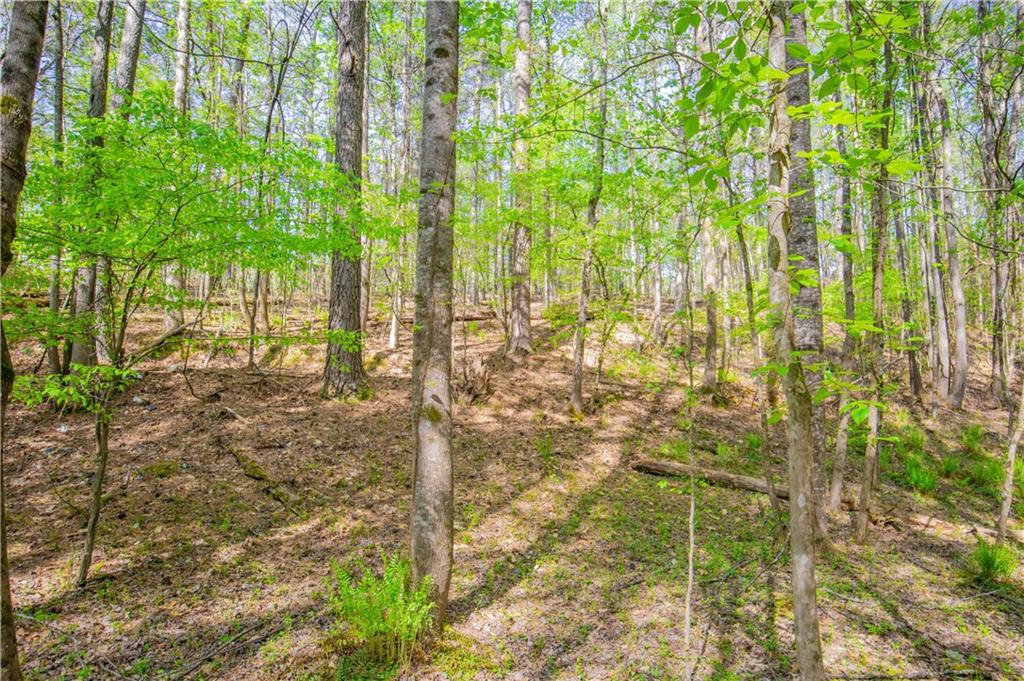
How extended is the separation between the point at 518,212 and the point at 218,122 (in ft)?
30.1

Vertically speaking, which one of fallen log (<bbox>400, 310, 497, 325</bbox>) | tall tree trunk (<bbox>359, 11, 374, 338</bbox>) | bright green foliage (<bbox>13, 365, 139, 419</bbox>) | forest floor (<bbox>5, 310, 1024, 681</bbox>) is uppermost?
tall tree trunk (<bbox>359, 11, 374, 338</bbox>)

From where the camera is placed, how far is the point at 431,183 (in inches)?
129

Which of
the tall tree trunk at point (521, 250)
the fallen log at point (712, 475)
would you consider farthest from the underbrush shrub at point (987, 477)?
the tall tree trunk at point (521, 250)

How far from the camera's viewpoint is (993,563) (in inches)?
163

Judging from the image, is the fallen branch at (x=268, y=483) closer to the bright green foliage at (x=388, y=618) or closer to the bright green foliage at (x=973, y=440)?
the bright green foliage at (x=388, y=618)

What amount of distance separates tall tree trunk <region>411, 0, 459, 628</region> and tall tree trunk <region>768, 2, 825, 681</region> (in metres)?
2.10

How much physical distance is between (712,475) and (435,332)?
16.5 feet

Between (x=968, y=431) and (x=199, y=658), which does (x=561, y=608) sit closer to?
(x=199, y=658)

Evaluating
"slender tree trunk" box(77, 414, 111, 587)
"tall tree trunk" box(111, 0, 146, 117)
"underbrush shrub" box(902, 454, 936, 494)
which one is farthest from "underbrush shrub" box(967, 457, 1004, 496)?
"tall tree trunk" box(111, 0, 146, 117)

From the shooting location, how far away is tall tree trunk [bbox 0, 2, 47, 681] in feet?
6.79

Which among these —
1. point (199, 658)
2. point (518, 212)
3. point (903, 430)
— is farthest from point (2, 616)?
point (903, 430)

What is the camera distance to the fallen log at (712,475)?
6230 mm

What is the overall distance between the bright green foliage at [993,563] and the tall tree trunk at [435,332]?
4.79 meters

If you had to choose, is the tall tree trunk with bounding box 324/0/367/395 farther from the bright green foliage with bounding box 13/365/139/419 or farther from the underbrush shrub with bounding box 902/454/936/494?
the underbrush shrub with bounding box 902/454/936/494
